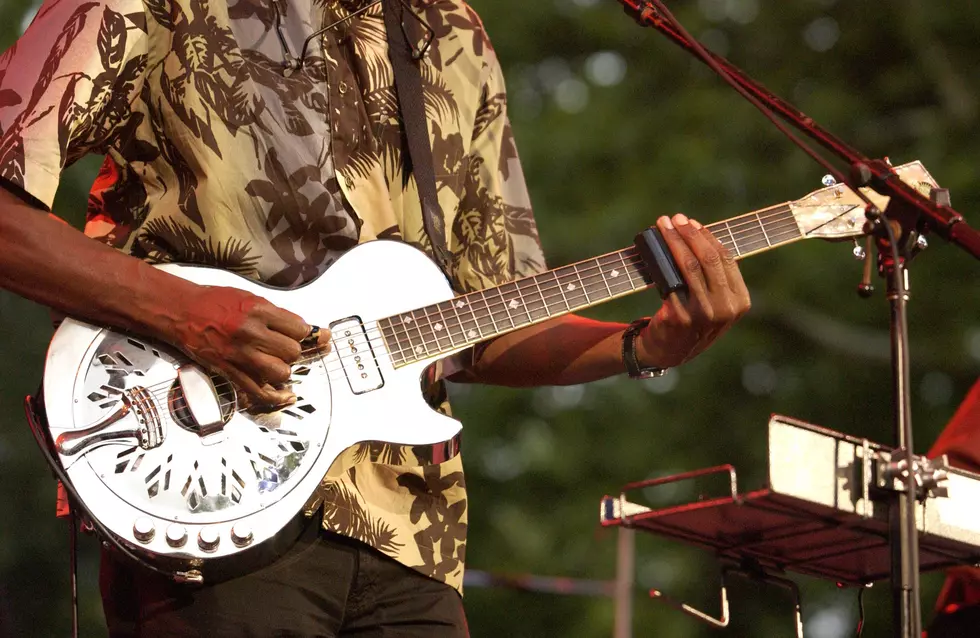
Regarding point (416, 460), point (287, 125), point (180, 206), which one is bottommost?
point (416, 460)

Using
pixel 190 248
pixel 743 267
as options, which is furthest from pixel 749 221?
pixel 743 267

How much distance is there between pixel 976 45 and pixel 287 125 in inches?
234

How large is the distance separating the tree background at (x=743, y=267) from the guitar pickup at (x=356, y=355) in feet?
14.2

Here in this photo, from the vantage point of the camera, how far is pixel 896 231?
2467 mm

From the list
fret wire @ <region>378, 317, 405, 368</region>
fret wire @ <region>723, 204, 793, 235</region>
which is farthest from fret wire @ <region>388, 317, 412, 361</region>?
fret wire @ <region>723, 204, 793, 235</region>

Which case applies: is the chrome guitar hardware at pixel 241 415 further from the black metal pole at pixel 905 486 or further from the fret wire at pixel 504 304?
the black metal pole at pixel 905 486

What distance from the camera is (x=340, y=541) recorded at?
2338 millimetres

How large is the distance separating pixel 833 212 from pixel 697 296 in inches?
16.2

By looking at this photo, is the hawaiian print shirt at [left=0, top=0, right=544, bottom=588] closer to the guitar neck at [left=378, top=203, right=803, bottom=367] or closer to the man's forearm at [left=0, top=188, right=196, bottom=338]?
the man's forearm at [left=0, top=188, right=196, bottom=338]

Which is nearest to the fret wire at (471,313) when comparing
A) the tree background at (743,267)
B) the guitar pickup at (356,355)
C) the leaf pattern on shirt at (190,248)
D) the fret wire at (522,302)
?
the fret wire at (522,302)

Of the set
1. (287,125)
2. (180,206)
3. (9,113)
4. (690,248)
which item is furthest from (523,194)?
(9,113)

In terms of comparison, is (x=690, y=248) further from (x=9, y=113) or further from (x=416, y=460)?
(x=9, y=113)

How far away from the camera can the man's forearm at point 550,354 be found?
9.20 feet

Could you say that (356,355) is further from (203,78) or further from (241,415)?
(203,78)
